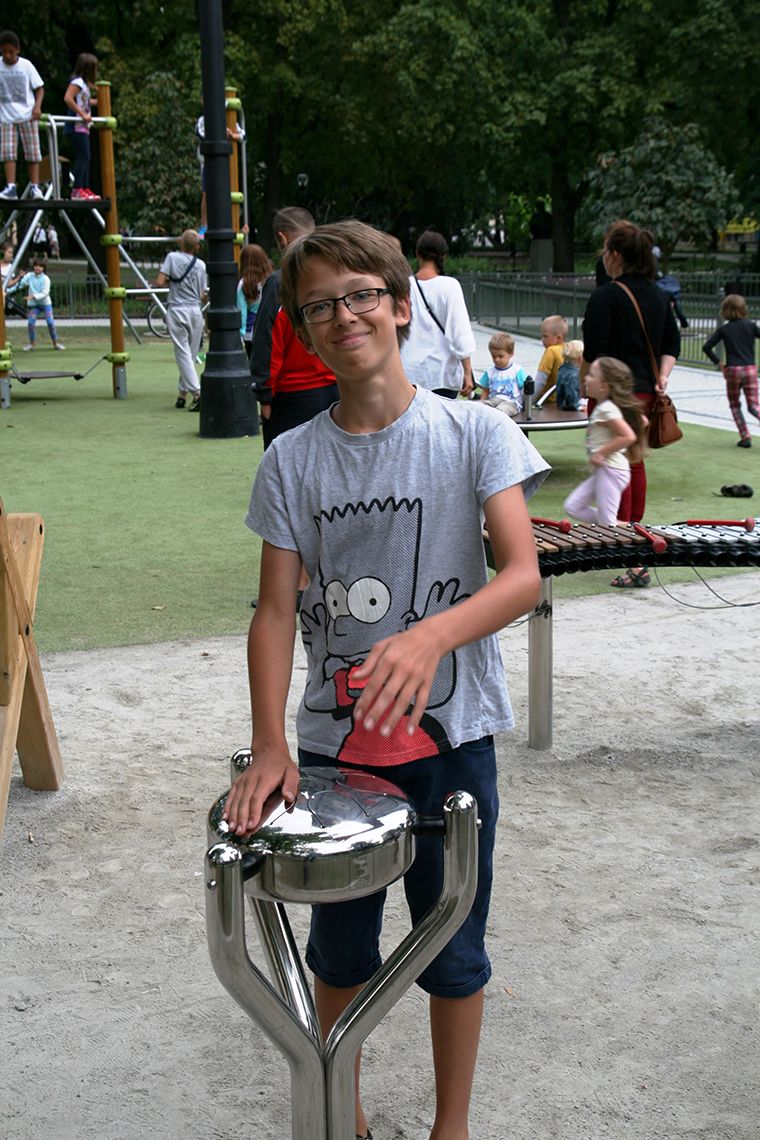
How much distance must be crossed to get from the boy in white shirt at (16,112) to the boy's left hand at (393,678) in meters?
14.6

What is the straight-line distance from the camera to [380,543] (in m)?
2.22

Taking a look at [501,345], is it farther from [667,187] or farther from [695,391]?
[667,187]

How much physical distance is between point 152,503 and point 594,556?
5.38m

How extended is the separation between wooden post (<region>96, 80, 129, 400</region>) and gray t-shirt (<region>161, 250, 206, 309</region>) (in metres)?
1.07

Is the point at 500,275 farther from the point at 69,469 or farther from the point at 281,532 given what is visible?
the point at 281,532

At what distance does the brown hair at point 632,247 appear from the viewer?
7254mm

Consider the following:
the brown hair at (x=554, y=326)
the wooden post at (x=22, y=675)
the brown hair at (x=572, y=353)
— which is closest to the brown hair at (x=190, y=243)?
the brown hair at (x=554, y=326)

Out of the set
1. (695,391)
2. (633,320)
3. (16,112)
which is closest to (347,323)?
(633,320)

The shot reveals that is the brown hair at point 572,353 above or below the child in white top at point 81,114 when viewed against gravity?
below

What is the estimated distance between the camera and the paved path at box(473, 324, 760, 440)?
43.9ft

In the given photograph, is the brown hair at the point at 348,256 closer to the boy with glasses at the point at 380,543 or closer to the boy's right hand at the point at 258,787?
the boy with glasses at the point at 380,543

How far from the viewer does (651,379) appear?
7422 mm

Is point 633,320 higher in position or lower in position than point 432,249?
lower

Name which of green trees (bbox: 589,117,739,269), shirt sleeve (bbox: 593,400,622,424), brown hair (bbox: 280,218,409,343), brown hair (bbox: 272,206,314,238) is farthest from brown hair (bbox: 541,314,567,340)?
green trees (bbox: 589,117,739,269)
